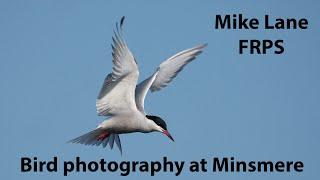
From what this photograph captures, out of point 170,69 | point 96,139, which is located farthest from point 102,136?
point 170,69

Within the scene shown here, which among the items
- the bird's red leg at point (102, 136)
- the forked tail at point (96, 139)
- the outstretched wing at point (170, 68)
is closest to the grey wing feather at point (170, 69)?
the outstretched wing at point (170, 68)

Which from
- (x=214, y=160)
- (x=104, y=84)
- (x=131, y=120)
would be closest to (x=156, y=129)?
(x=131, y=120)

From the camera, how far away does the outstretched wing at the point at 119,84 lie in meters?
10.7

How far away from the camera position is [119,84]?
438 inches

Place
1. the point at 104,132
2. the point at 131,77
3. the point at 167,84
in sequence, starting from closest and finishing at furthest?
the point at 131,77 < the point at 104,132 < the point at 167,84

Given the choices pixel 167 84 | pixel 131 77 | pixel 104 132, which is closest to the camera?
pixel 131 77

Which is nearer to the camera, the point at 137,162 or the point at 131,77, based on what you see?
the point at 131,77

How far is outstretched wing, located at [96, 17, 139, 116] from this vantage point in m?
10.7

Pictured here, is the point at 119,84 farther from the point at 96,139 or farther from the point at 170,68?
the point at 170,68

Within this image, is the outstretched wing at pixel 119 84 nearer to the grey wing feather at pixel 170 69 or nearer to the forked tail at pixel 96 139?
the forked tail at pixel 96 139

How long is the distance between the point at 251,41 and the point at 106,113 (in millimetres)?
3050

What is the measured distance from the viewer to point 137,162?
13.2 meters

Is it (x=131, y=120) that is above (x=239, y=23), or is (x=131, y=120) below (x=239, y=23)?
below

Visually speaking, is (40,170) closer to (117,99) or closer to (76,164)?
(76,164)
